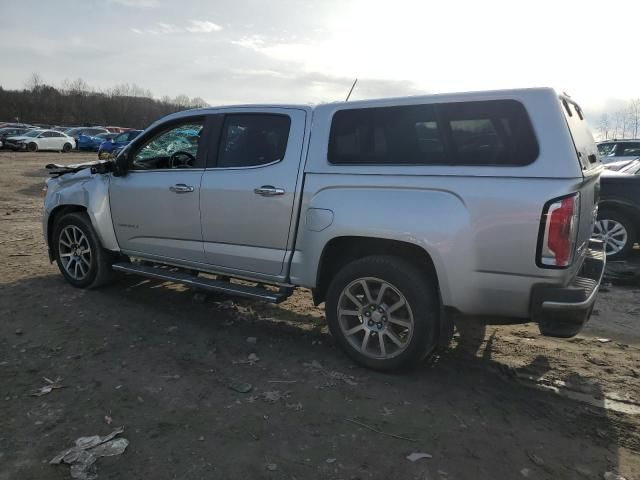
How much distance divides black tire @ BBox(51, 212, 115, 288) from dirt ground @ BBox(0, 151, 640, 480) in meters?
0.29

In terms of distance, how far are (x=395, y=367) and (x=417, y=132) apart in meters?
1.69

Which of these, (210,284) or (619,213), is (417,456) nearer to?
(210,284)

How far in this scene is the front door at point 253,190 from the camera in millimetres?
4086

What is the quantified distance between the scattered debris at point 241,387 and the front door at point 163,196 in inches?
55.6

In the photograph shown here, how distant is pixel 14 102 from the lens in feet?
269

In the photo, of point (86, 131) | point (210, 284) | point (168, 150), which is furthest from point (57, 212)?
point (86, 131)

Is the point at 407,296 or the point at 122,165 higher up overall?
the point at 122,165

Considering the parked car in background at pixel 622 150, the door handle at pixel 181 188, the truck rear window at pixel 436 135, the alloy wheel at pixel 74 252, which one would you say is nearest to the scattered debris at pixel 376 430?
the truck rear window at pixel 436 135

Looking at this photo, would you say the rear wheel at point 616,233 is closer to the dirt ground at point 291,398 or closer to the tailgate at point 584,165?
the dirt ground at point 291,398

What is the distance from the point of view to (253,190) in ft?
13.7

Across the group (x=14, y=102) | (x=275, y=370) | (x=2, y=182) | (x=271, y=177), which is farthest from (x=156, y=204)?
(x=14, y=102)

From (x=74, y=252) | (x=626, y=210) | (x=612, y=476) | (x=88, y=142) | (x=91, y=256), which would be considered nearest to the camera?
(x=612, y=476)

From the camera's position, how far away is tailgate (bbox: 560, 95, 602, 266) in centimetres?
324

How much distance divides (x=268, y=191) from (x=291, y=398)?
1598mm
